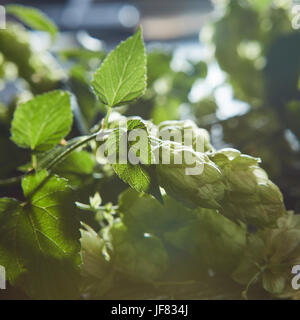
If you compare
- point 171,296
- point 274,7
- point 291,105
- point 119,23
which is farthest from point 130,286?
point 119,23

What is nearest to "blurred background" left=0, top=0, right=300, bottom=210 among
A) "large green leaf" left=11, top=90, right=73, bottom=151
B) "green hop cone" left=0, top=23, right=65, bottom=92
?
"green hop cone" left=0, top=23, right=65, bottom=92

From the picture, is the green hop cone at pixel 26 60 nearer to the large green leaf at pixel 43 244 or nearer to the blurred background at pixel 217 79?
the blurred background at pixel 217 79

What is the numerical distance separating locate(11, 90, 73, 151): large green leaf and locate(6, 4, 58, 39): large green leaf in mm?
259

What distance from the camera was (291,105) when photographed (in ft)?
1.52

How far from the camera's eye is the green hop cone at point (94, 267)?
251 millimetres

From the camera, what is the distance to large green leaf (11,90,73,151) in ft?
0.84

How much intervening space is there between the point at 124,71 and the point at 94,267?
146 mm

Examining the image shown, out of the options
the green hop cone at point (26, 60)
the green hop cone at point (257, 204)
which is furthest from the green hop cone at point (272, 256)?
the green hop cone at point (26, 60)

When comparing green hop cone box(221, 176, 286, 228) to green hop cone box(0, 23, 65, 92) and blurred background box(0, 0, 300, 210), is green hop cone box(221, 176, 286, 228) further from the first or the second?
green hop cone box(0, 23, 65, 92)

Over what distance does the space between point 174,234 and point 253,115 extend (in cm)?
32

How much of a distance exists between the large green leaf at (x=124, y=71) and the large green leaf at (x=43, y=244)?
0.07 m

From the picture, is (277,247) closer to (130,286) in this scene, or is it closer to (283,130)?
(130,286)

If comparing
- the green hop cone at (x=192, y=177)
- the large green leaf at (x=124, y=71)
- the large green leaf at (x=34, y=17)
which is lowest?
the green hop cone at (x=192, y=177)

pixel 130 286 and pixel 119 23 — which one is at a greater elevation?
pixel 119 23
